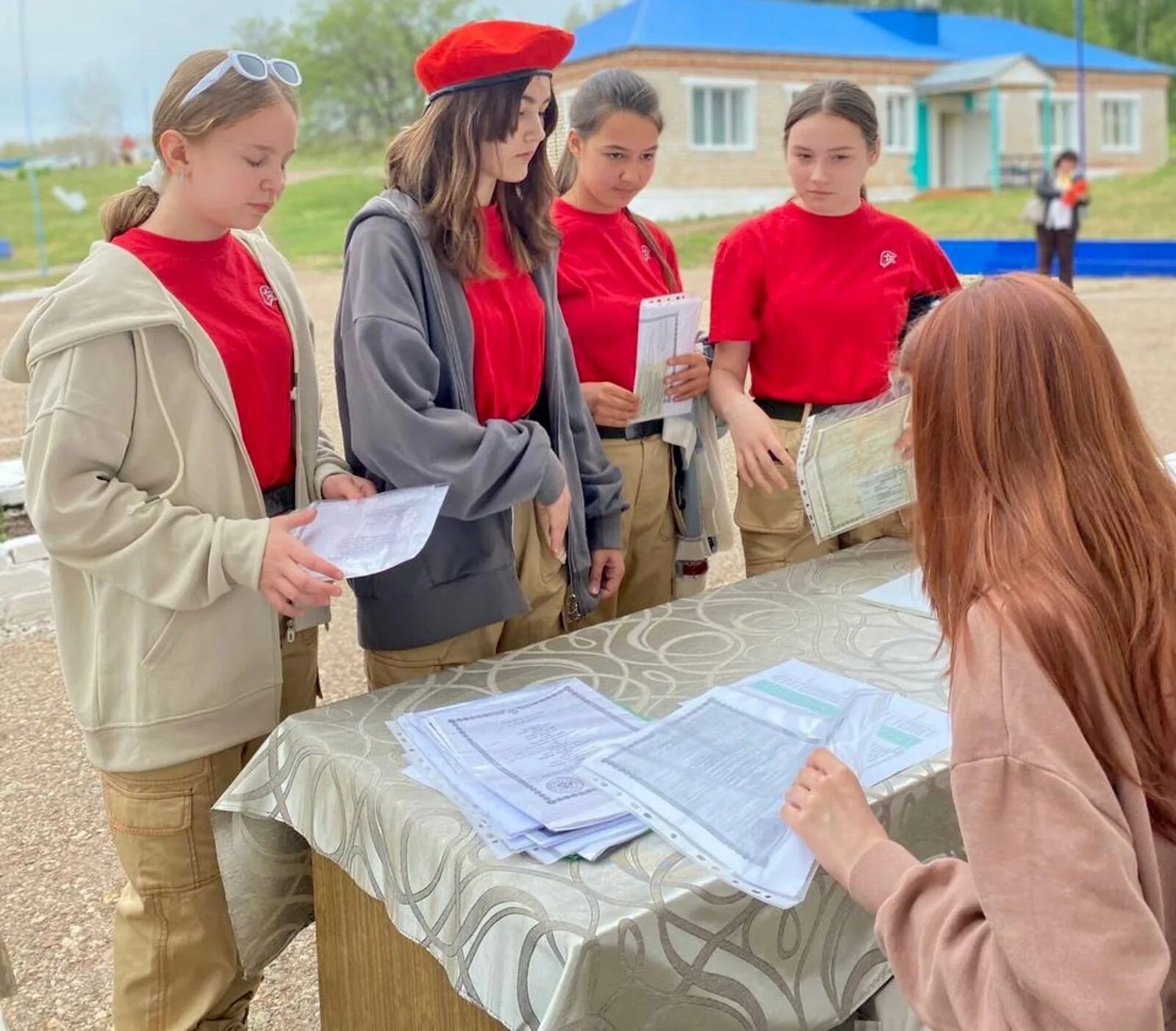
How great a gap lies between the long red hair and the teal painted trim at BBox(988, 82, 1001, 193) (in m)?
30.0

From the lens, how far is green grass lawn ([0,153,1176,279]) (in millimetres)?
20297

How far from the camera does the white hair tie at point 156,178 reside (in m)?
1.85

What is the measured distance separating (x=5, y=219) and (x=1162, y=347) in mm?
21894

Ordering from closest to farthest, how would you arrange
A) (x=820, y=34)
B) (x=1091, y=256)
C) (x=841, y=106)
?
(x=841, y=106), (x=1091, y=256), (x=820, y=34)

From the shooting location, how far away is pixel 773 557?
8.93 ft

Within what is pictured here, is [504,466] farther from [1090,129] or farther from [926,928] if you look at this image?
[1090,129]

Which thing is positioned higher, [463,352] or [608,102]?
[608,102]

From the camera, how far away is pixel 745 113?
83.5ft

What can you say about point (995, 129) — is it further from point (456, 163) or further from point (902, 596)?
point (456, 163)

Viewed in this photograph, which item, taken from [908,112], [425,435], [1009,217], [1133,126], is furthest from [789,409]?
[1133,126]

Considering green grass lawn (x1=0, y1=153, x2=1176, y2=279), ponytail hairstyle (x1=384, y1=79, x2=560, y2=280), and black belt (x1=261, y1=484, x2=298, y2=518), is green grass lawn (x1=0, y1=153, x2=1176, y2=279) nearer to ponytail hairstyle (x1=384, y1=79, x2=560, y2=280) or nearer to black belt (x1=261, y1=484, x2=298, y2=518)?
ponytail hairstyle (x1=384, y1=79, x2=560, y2=280)

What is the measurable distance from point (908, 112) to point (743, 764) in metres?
A: 29.3

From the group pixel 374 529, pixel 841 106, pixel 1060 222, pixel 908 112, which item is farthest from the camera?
pixel 908 112

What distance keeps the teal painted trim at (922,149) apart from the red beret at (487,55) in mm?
28777
